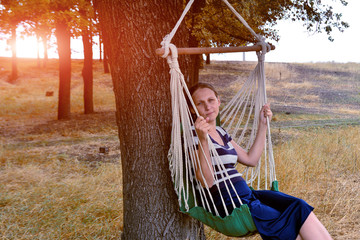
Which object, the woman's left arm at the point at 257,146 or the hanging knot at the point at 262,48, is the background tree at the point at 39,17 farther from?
the woman's left arm at the point at 257,146

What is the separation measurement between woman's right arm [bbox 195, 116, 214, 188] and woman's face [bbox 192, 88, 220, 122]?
0.25 meters

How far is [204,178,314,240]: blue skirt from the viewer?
1301 mm

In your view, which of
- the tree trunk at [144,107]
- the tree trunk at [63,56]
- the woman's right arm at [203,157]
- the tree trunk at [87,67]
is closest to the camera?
the woman's right arm at [203,157]

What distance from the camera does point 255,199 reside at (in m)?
1.51

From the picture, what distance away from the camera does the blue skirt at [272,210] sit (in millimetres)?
1301

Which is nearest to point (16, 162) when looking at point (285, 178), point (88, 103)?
point (285, 178)

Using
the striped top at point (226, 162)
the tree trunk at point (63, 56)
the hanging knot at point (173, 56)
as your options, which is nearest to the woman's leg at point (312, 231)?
the striped top at point (226, 162)

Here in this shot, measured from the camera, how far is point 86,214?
237 centimetres

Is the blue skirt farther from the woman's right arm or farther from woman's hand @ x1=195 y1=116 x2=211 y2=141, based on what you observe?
woman's hand @ x1=195 y1=116 x2=211 y2=141

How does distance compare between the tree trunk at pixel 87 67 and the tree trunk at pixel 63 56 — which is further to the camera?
the tree trunk at pixel 87 67

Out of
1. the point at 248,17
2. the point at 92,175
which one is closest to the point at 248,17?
the point at 248,17

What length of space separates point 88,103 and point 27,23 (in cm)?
255

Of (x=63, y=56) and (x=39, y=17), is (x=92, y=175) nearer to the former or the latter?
(x=39, y=17)

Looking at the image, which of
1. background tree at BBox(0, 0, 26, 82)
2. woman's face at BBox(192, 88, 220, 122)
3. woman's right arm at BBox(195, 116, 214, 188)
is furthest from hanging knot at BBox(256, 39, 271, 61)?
background tree at BBox(0, 0, 26, 82)
